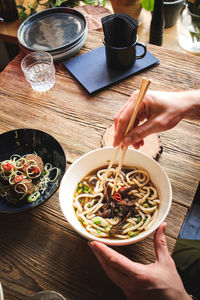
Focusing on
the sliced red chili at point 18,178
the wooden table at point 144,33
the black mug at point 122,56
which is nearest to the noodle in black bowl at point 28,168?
the sliced red chili at point 18,178

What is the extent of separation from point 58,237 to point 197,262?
88cm

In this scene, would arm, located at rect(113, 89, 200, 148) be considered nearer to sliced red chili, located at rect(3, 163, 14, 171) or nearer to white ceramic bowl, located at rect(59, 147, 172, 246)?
white ceramic bowl, located at rect(59, 147, 172, 246)

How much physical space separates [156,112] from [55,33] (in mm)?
1192

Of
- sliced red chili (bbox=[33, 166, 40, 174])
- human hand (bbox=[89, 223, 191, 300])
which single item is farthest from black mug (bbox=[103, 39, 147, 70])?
human hand (bbox=[89, 223, 191, 300])

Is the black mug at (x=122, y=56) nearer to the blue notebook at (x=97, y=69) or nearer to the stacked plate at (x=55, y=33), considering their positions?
the blue notebook at (x=97, y=69)

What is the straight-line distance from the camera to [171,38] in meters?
2.46

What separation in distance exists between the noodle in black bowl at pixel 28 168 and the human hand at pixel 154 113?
32cm

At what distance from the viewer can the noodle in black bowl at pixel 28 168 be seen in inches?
46.5

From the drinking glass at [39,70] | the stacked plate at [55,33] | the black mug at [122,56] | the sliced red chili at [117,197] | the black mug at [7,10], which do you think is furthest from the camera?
the black mug at [7,10]

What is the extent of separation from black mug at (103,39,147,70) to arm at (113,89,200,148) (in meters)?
0.53

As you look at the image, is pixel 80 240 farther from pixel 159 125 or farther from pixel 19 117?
pixel 19 117

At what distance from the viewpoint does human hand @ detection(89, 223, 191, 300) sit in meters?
0.92

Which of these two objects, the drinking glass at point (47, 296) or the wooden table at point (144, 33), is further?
the wooden table at point (144, 33)

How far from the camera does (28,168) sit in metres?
1.25
